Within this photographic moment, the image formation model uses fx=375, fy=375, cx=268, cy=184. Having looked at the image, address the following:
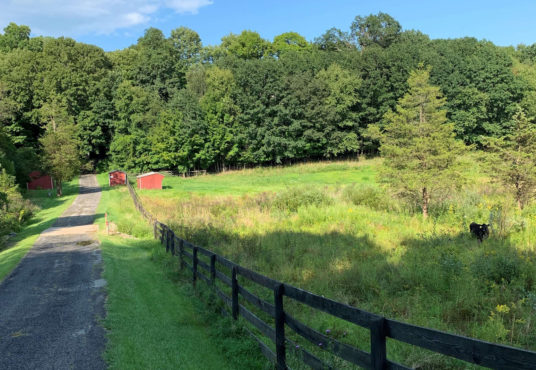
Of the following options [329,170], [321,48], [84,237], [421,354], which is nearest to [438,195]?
[421,354]

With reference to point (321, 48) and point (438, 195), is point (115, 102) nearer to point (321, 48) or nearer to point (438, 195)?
point (321, 48)

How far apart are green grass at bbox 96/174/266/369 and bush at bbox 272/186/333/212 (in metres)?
13.9

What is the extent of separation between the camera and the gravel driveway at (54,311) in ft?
20.4

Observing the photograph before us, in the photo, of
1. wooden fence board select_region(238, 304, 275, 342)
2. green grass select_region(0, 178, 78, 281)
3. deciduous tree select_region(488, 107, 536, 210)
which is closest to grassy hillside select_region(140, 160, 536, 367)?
deciduous tree select_region(488, 107, 536, 210)

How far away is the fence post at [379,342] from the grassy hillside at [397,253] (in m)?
2.88

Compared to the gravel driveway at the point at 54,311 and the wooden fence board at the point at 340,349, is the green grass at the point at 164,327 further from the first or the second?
the wooden fence board at the point at 340,349

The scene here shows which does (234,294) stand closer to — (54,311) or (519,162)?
(54,311)

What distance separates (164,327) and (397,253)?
8934 millimetres

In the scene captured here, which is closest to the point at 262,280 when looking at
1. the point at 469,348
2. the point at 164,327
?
the point at 164,327

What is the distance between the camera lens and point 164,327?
7.48m

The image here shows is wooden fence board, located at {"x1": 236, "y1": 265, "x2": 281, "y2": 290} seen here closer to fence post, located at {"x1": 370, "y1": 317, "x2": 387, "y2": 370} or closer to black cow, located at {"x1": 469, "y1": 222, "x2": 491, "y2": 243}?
fence post, located at {"x1": 370, "y1": 317, "x2": 387, "y2": 370}

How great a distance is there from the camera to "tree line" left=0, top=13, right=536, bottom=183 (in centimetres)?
6359

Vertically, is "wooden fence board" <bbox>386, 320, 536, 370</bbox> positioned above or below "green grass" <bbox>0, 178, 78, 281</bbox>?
above

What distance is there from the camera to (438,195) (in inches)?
870
